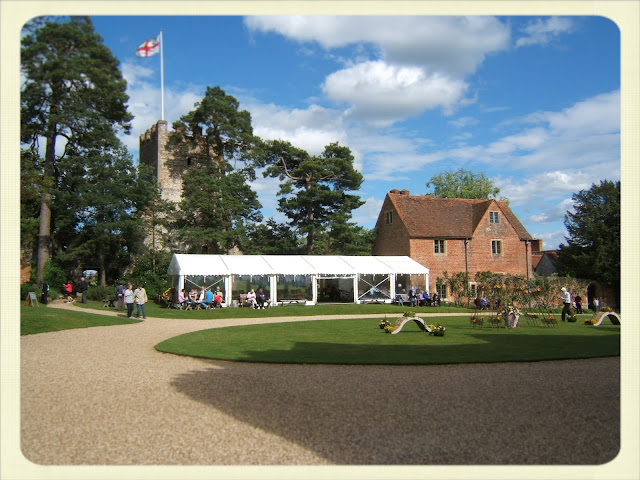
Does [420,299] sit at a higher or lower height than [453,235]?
lower

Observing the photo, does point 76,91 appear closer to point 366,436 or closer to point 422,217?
point 422,217

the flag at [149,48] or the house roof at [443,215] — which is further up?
the flag at [149,48]

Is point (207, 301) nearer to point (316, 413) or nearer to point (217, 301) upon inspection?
point (217, 301)

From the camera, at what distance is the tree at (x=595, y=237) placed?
33156 mm

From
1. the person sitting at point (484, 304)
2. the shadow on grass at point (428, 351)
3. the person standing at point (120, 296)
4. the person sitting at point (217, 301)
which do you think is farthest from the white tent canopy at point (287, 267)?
the shadow on grass at point (428, 351)

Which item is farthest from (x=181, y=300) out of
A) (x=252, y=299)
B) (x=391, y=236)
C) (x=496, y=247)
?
(x=496, y=247)

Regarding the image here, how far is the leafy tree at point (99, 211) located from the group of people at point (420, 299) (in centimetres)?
1569

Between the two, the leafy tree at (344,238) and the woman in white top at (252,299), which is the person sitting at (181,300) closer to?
the woman in white top at (252,299)

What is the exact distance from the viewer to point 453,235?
32.3 meters

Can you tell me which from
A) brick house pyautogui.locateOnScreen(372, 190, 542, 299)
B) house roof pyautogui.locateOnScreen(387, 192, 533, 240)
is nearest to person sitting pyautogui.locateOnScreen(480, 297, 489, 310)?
brick house pyautogui.locateOnScreen(372, 190, 542, 299)

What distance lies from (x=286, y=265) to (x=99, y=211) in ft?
37.4

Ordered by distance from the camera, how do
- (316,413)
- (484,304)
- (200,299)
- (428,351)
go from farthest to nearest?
(484,304) < (200,299) < (428,351) < (316,413)
